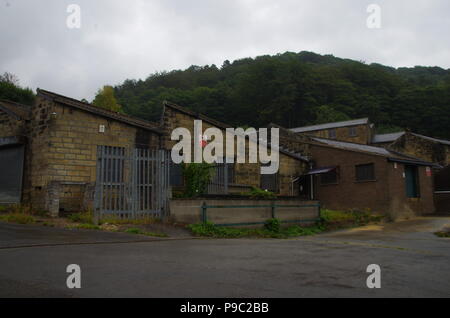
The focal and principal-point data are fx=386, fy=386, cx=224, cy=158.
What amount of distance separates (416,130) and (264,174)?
55.8 meters

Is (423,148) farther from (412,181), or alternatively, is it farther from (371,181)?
(371,181)

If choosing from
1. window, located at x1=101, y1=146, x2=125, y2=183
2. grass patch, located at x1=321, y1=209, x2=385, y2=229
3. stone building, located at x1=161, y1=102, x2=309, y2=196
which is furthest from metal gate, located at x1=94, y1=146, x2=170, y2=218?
grass patch, located at x1=321, y1=209, x2=385, y2=229

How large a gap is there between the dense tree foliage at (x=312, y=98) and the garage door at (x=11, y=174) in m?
47.9


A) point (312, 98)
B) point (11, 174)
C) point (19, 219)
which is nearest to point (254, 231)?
point (19, 219)

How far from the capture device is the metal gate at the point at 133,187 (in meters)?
11.0

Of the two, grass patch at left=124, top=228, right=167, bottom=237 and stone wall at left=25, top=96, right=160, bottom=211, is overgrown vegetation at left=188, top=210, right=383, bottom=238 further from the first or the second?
stone wall at left=25, top=96, right=160, bottom=211

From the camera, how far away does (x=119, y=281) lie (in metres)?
4.86

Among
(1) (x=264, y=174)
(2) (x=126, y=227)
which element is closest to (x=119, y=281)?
(2) (x=126, y=227)

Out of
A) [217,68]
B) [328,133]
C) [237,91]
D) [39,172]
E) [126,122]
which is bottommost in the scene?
[39,172]

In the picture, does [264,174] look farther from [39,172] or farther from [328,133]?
[328,133]

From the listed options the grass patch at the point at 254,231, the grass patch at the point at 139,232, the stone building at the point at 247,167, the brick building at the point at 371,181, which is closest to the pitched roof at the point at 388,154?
the brick building at the point at 371,181

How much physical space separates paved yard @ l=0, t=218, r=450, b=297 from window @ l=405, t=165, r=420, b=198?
13.6m
